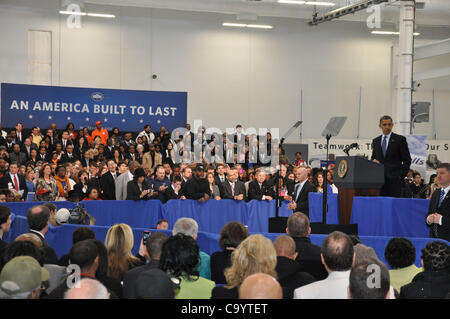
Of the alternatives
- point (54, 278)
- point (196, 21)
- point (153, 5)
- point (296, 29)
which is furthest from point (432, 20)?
point (54, 278)

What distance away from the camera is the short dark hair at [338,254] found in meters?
3.59

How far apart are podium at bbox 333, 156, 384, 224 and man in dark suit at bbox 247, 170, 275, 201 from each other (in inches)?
146

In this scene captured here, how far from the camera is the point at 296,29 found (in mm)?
23297

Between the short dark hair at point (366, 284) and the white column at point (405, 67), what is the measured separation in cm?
1403

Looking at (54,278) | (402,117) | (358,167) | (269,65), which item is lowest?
(54,278)

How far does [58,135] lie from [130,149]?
2.74 metres

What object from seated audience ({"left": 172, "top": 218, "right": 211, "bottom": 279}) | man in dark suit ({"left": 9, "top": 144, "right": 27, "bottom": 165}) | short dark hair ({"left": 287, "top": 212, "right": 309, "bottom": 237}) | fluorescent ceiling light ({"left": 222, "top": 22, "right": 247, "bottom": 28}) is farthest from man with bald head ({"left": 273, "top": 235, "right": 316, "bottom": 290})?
fluorescent ceiling light ({"left": 222, "top": 22, "right": 247, "bottom": 28})

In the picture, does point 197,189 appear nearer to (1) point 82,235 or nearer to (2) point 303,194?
(2) point 303,194

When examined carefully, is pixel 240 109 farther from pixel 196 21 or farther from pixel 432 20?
pixel 432 20

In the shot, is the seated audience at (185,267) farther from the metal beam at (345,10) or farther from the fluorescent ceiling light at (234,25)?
the fluorescent ceiling light at (234,25)

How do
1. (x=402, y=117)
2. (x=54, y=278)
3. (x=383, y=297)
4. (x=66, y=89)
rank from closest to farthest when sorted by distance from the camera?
(x=383, y=297) < (x=54, y=278) < (x=402, y=117) < (x=66, y=89)

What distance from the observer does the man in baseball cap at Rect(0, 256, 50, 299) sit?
295 cm

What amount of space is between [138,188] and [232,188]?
6.26ft

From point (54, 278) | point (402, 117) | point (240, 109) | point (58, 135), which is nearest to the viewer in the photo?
point (54, 278)
